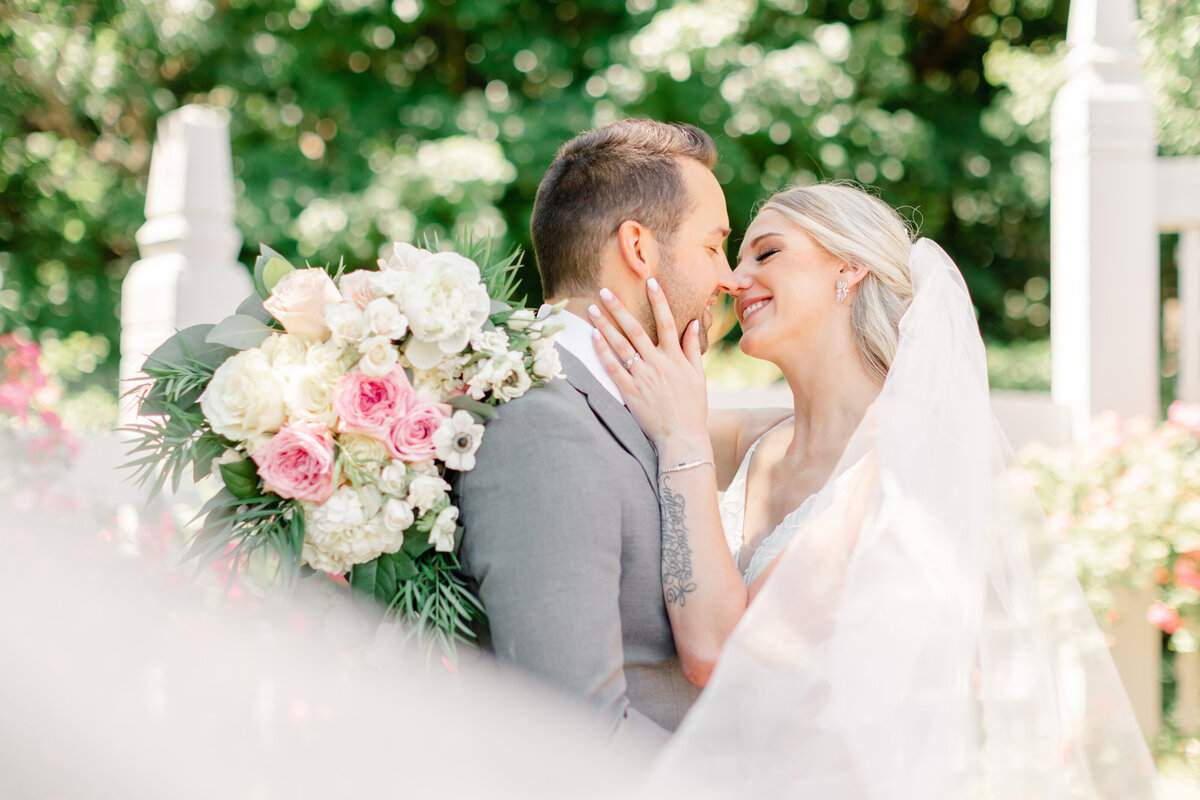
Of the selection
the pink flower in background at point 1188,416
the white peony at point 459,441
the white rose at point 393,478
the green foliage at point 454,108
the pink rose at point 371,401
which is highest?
the green foliage at point 454,108

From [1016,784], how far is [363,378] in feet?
5.12

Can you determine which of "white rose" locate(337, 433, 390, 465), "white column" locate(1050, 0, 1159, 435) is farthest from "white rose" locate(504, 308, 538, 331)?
"white column" locate(1050, 0, 1159, 435)

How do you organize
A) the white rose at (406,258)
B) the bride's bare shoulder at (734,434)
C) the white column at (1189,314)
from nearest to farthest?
the white rose at (406,258), the bride's bare shoulder at (734,434), the white column at (1189,314)

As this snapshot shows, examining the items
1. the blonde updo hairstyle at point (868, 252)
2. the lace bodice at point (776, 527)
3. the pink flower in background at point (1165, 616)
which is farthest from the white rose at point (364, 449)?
the pink flower in background at point (1165, 616)

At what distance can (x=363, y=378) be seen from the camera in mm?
2041

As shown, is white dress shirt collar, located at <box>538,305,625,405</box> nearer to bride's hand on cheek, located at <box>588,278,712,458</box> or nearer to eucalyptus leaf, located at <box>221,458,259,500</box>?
bride's hand on cheek, located at <box>588,278,712,458</box>

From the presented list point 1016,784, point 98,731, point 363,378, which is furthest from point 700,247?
point 98,731

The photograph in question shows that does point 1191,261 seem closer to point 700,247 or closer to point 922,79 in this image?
point 700,247

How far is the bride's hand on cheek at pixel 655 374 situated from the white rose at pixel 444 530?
0.56m

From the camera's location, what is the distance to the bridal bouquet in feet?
6.55

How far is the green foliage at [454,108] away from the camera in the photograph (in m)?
10.0

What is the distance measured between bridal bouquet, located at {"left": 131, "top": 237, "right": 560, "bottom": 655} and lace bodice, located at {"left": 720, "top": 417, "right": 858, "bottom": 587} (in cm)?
75

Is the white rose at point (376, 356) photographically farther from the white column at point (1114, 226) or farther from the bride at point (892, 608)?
the white column at point (1114, 226)

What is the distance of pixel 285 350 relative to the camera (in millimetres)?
2076
